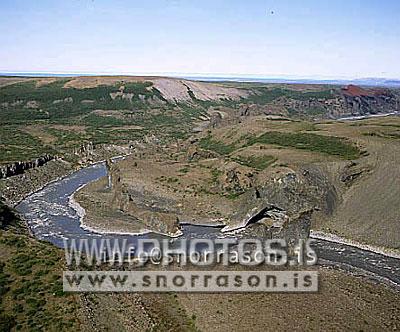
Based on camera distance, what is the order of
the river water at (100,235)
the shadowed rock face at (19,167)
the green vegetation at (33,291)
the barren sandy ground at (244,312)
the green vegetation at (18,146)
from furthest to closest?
1. the green vegetation at (18,146)
2. the shadowed rock face at (19,167)
3. the river water at (100,235)
4. the barren sandy ground at (244,312)
5. the green vegetation at (33,291)

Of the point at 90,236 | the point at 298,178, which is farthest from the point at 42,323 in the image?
the point at 298,178

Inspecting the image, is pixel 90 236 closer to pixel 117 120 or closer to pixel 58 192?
pixel 58 192

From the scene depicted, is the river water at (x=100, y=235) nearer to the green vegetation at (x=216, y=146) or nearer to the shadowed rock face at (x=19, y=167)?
the shadowed rock face at (x=19, y=167)

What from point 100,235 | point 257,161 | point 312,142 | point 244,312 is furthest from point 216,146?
point 244,312

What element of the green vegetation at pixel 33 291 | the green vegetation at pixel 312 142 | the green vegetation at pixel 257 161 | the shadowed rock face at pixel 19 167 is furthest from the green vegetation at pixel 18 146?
the green vegetation at pixel 33 291

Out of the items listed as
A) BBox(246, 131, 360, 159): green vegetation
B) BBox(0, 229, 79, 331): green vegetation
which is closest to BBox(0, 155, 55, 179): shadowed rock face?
BBox(246, 131, 360, 159): green vegetation

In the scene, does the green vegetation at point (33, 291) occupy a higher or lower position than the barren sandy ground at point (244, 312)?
higher

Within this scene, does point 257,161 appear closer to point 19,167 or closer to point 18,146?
point 19,167

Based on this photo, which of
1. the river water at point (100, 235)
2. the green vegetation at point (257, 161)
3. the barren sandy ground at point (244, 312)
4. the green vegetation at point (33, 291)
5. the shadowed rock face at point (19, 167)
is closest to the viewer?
the green vegetation at point (33, 291)
